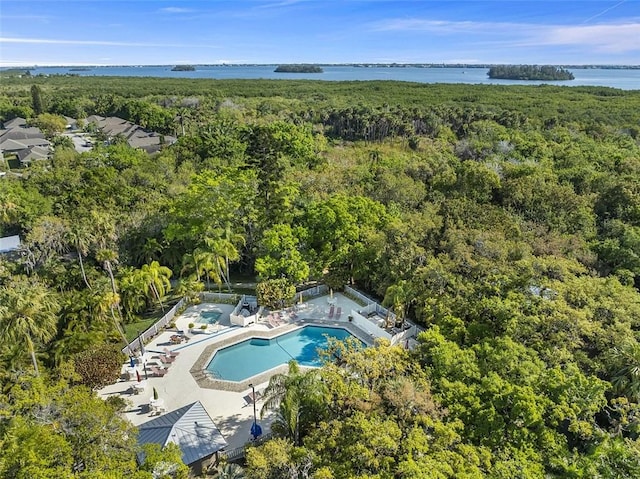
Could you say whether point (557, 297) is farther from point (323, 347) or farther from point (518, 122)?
point (518, 122)

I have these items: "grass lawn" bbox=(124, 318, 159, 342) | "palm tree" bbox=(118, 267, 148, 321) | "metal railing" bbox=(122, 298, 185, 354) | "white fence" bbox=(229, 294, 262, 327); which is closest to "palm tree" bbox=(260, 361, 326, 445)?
"white fence" bbox=(229, 294, 262, 327)

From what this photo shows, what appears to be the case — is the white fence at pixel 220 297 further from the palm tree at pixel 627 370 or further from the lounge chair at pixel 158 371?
the palm tree at pixel 627 370

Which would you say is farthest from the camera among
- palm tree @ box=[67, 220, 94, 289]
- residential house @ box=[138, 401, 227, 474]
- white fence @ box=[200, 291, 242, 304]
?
white fence @ box=[200, 291, 242, 304]

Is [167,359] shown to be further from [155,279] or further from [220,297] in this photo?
[220,297]

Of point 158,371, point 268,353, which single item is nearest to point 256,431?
point 268,353

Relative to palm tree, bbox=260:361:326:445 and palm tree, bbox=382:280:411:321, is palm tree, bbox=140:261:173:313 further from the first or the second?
palm tree, bbox=382:280:411:321

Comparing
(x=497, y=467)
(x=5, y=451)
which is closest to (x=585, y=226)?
(x=497, y=467)
